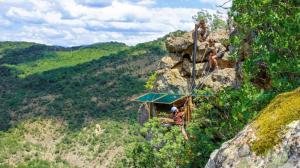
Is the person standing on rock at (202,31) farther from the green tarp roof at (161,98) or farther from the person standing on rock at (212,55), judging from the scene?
the green tarp roof at (161,98)

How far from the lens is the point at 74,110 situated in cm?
11525

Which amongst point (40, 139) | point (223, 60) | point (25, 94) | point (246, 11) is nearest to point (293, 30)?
point (246, 11)

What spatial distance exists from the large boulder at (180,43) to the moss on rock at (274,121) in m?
19.2

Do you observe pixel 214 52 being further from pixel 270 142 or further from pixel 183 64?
pixel 270 142

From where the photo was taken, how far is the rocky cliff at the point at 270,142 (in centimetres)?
612

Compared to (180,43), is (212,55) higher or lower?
lower

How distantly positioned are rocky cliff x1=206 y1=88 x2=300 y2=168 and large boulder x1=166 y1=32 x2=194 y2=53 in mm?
19066

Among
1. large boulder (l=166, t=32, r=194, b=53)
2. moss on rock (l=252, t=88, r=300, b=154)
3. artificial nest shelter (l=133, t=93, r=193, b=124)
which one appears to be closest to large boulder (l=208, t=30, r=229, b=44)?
large boulder (l=166, t=32, r=194, b=53)

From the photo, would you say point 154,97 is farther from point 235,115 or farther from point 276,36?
point 276,36

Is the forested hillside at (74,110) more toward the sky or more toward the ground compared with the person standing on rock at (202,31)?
more toward the ground

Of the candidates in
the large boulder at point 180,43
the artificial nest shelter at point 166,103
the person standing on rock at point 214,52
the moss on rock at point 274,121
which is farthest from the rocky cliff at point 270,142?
the large boulder at point 180,43

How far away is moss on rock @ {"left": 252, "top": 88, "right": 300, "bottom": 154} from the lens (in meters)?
6.43

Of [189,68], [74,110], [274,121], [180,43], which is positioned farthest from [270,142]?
[74,110]

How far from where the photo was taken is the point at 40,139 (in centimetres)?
10694
